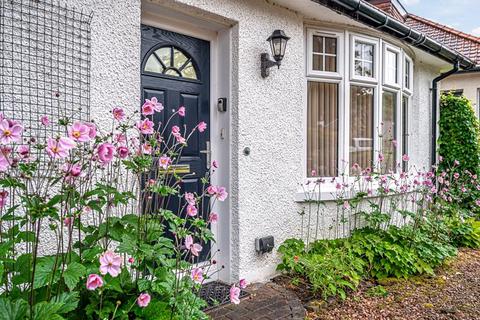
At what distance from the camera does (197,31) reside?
172 inches

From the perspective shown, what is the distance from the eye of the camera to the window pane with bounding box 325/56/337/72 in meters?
5.55

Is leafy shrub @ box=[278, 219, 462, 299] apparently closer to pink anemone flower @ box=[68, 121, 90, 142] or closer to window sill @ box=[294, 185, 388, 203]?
window sill @ box=[294, 185, 388, 203]

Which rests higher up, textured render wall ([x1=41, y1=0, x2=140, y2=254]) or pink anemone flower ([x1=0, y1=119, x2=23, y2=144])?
textured render wall ([x1=41, y1=0, x2=140, y2=254])

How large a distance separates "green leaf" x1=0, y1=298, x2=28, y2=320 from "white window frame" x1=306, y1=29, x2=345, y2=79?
4.51m

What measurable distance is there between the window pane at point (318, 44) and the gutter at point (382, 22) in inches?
20.9

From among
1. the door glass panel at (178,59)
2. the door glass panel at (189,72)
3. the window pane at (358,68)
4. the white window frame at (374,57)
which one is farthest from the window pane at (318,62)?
the door glass panel at (178,59)

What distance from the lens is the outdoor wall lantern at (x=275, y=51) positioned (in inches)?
179

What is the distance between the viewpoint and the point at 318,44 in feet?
18.0

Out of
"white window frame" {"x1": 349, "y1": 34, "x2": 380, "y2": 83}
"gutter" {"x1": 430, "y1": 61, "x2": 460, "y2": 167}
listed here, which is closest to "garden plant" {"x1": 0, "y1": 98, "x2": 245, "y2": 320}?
"white window frame" {"x1": 349, "y1": 34, "x2": 380, "y2": 83}

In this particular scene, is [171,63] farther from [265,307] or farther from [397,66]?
[397,66]

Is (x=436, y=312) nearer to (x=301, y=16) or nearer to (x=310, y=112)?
(x=310, y=112)

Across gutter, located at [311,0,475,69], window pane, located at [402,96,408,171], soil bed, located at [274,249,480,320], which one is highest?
gutter, located at [311,0,475,69]

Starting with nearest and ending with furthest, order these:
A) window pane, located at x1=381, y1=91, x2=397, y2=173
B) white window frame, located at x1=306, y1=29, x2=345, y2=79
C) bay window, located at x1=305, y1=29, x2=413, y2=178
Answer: white window frame, located at x1=306, y1=29, x2=345, y2=79 < bay window, located at x1=305, y1=29, x2=413, y2=178 < window pane, located at x1=381, y1=91, x2=397, y2=173

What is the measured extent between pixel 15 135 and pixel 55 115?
4.92ft
